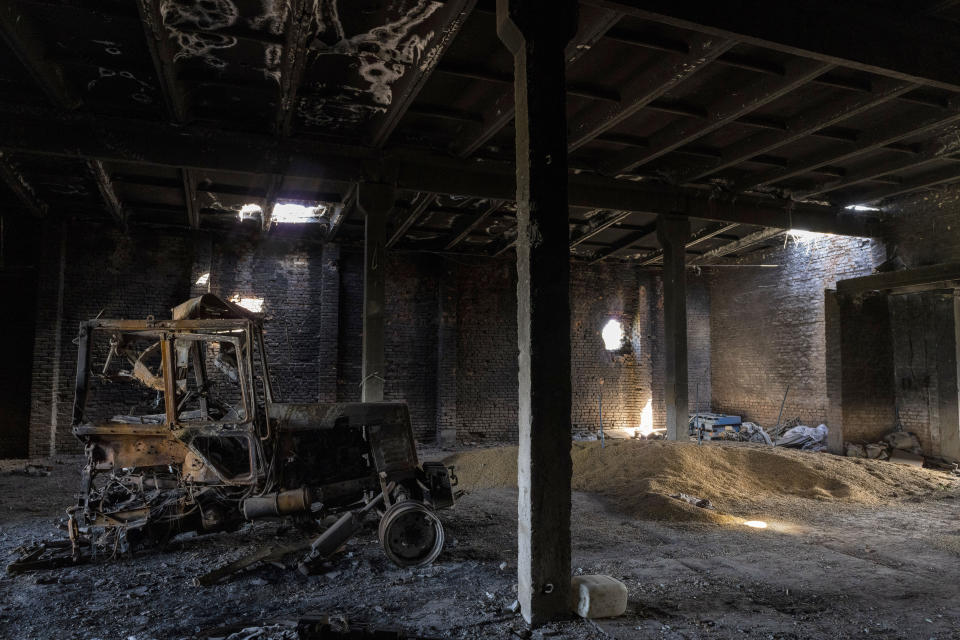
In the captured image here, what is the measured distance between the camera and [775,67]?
21.9ft

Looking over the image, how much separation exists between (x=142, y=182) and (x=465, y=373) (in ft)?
25.7

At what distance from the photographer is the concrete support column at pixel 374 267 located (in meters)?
8.51

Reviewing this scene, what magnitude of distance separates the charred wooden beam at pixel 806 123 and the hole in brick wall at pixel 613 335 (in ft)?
20.9

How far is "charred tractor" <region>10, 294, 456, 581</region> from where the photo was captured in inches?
196

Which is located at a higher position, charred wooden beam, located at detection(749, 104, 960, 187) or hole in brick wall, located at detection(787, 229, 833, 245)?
charred wooden beam, located at detection(749, 104, 960, 187)

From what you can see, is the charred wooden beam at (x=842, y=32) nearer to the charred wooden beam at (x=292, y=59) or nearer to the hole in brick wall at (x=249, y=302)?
the charred wooden beam at (x=292, y=59)

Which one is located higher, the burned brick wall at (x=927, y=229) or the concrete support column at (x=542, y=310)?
the burned brick wall at (x=927, y=229)

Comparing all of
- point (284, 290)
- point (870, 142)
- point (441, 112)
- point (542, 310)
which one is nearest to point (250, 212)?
point (284, 290)

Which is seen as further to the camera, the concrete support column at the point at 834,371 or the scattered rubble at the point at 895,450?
the concrete support column at the point at 834,371

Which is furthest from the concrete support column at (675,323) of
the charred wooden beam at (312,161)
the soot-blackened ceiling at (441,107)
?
the soot-blackened ceiling at (441,107)

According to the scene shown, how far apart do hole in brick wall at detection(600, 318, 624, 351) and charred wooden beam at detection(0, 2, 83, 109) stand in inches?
484

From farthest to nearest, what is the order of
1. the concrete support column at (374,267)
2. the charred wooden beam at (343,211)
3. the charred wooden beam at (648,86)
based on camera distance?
1. the charred wooden beam at (343,211)
2. the concrete support column at (374,267)
3. the charred wooden beam at (648,86)

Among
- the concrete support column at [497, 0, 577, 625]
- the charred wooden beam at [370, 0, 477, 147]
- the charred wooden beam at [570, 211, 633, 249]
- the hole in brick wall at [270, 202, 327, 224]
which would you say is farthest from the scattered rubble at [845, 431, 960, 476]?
the hole in brick wall at [270, 202, 327, 224]

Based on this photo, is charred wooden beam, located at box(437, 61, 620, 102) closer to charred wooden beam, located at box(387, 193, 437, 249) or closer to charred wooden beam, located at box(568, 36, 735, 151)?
charred wooden beam, located at box(568, 36, 735, 151)
